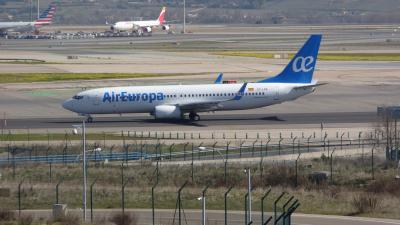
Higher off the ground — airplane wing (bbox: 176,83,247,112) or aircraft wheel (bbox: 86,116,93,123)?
airplane wing (bbox: 176,83,247,112)

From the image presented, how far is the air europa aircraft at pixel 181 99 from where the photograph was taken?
8181 centimetres

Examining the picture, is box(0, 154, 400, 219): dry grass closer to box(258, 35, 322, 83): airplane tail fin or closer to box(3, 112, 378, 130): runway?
box(3, 112, 378, 130): runway

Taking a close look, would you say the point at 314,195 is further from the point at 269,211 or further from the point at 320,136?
the point at 320,136

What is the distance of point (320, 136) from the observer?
7350cm

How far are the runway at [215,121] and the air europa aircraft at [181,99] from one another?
87cm

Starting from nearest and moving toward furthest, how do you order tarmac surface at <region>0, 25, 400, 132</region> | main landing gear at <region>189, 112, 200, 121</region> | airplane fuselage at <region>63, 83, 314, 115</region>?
1. airplane fuselage at <region>63, 83, 314, 115</region>
2. main landing gear at <region>189, 112, 200, 121</region>
3. tarmac surface at <region>0, 25, 400, 132</region>

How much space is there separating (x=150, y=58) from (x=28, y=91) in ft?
167

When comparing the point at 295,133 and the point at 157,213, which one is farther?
the point at 295,133

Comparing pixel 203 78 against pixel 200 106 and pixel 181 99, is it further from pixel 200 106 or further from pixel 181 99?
pixel 200 106

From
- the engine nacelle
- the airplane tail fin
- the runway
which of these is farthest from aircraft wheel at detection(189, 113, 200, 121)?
the airplane tail fin

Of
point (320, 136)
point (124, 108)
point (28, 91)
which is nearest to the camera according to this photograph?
point (320, 136)

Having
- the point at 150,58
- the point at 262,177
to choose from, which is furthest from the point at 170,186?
the point at 150,58

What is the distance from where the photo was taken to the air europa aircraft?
268 feet

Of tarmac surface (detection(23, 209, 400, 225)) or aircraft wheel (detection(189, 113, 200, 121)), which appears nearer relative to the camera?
tarmac surface (detection(23, 209, 400, 225))
